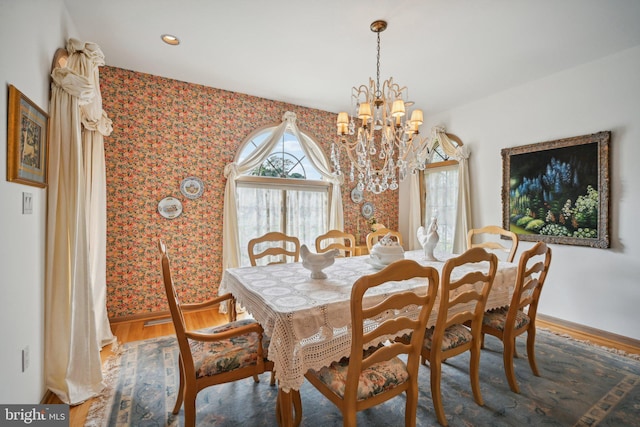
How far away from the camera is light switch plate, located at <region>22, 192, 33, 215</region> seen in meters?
1.56

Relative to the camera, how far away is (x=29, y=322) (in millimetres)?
1617

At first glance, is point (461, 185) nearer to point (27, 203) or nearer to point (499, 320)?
point (499, 320)

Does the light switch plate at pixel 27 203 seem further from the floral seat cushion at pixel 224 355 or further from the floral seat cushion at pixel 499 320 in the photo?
the floral seat cushion at pixel 499 320

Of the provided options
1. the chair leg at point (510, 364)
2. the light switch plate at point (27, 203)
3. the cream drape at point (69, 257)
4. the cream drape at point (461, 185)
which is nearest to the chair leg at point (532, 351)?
the chair leg at point (510, 364)

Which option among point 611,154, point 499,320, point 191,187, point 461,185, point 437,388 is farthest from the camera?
point 461,185

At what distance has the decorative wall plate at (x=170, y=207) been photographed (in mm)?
3406

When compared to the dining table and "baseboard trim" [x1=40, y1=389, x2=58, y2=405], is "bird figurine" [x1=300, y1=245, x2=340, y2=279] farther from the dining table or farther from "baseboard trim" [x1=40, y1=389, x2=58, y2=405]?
"baseboard trim" [x1=40, y1=389, x2=58, y2=405]

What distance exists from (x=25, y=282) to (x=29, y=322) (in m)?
0.24

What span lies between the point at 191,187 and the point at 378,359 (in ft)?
10.0

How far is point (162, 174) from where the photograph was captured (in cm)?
342

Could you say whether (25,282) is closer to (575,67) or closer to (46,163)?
(46,163)

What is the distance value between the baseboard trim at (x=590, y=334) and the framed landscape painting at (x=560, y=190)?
883mm

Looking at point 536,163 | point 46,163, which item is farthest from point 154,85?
point 536,163

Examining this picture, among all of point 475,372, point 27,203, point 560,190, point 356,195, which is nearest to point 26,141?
point 27,203
